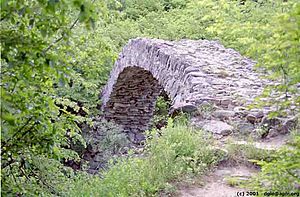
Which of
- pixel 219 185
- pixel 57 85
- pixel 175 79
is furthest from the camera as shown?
pixel 175 79

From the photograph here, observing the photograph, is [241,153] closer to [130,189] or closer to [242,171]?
[242,171]

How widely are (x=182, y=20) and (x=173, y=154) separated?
8.78m

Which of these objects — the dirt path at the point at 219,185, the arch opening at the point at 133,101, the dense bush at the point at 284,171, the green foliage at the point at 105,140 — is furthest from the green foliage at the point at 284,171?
the arch opening at the point at 133,101

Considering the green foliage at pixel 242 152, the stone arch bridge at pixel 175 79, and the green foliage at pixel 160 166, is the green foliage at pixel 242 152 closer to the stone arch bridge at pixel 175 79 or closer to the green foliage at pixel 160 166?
the green foliage at pixel 160 166

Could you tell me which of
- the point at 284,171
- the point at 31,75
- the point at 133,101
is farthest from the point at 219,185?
the point at 133,101

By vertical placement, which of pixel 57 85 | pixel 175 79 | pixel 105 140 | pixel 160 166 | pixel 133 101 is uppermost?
pixel 57 85

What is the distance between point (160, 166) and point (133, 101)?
6683 millimetres

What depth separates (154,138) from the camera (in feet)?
14.5

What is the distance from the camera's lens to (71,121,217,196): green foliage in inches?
149

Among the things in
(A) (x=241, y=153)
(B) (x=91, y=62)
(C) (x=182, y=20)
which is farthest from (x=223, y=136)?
(C) (x=182, y=20)

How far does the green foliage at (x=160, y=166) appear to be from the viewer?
12.4 feet

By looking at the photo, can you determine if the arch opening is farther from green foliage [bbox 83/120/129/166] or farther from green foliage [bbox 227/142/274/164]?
green foliage [bbox 227/142/274/164]

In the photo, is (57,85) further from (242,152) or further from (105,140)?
(105,140)

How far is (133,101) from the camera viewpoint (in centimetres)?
1059
